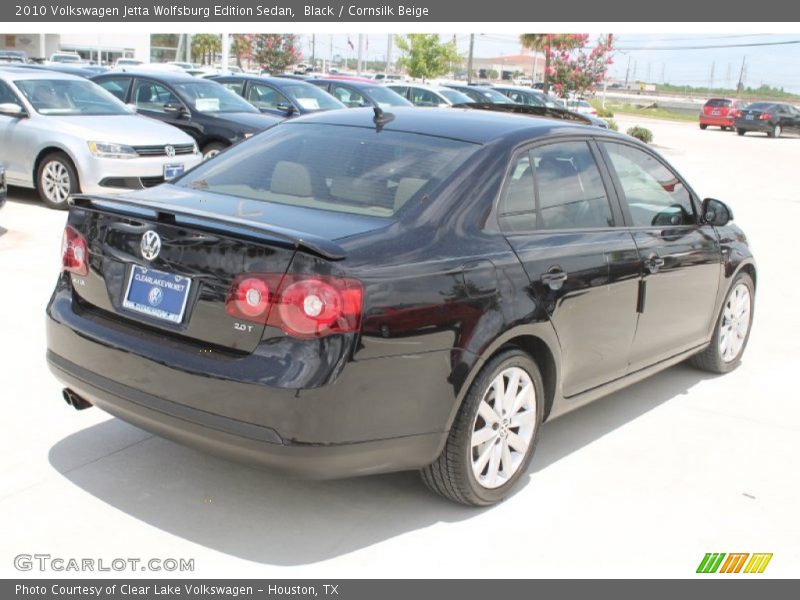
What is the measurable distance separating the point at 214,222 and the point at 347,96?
16545 millimetres

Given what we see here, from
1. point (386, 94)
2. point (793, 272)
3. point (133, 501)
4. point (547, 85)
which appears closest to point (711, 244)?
point (133, 501)

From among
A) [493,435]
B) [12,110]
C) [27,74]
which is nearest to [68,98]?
[27,74]

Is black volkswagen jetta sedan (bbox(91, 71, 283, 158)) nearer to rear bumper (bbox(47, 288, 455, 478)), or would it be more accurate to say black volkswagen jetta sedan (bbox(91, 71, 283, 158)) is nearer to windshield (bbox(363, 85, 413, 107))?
windshield (bbox(363, 85, 413, 107))

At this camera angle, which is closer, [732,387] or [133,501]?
[133,501]

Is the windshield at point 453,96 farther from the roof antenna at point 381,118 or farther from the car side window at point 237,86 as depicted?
the roof antenna at point 381,118

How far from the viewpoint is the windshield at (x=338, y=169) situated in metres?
4.02

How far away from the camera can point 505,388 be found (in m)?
4.06

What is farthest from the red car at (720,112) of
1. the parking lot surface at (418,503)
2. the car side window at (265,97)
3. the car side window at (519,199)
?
the car side window at (519,199)

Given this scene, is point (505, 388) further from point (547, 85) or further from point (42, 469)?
point (547, 85)

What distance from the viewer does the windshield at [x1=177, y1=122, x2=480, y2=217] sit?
402 centimetres

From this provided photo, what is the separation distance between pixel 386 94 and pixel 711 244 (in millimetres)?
14805

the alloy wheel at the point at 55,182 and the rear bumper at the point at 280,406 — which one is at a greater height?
the rear bumper at the point at 280,406

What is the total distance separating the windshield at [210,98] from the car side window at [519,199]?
1004 centimetres

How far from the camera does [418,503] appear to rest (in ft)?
13.4
